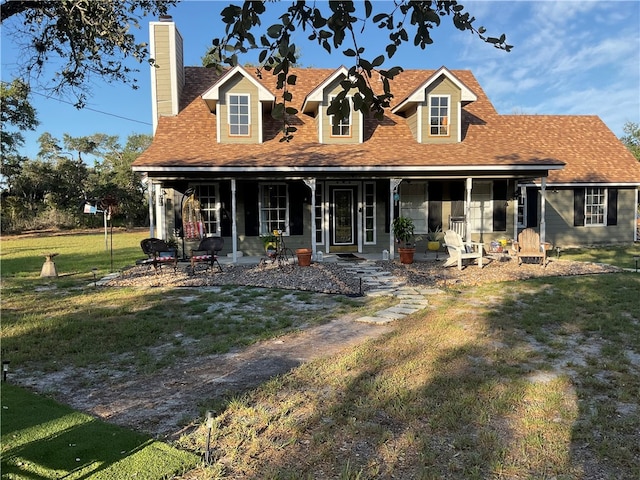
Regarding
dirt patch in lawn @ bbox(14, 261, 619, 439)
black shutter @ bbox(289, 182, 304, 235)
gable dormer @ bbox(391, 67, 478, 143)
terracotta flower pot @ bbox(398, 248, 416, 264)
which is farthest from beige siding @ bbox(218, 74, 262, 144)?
dirt patch in lawn @ bbox(14, 261, 619, 439)

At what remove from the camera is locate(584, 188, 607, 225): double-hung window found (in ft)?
56.3

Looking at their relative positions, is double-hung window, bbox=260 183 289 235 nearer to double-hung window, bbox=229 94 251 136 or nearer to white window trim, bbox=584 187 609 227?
double-hung window, bbox=229 94 251 136

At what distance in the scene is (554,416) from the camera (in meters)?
3.61

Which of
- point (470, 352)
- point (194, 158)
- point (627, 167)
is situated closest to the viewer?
point (470, 352)

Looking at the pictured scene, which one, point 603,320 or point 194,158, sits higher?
point 194,158

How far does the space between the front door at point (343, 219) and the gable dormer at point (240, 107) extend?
9.98 ft

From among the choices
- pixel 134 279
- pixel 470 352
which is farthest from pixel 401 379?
pixel 134 279

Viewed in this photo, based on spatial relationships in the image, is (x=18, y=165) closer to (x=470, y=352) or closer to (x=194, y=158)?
(x=194, y=158)

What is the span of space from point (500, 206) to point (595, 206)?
5.26m

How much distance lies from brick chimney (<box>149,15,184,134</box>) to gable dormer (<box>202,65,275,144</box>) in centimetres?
176

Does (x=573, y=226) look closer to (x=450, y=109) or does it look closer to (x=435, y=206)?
(x=435, y=206)

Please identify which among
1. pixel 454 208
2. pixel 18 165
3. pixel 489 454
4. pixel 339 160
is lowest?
pixel 489 454

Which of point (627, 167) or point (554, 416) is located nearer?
point (554, 416)

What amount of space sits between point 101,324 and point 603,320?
734cm
